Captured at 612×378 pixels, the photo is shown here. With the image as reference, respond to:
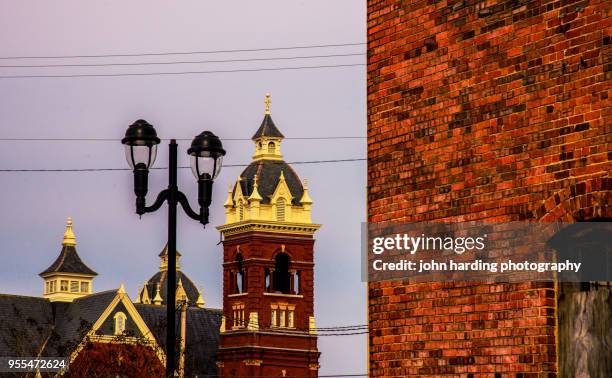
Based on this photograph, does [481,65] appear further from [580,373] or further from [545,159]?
[580,373]

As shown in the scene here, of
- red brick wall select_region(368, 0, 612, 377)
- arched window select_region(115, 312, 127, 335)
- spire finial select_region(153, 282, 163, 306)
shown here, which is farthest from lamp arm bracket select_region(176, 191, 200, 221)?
spire finial select_region(153, 282, 163, 306)

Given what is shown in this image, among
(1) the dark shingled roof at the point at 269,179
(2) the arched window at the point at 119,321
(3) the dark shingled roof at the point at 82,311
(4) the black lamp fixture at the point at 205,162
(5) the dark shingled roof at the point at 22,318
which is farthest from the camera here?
(1) the dark shingled roof at the point at 269,179

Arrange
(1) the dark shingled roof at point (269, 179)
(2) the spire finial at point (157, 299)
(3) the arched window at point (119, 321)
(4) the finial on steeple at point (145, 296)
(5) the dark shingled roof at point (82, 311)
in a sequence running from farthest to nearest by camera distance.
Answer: (4) the finial on steeple at point (145, 296) → (2) the spire finial at point (157, 299) → (1) the dark shingled roof at point (269, 179) → (5) the dark shingled roof at point (82, 311) → (3) the arched window at point (119, 321)

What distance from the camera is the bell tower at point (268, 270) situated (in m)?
93.8

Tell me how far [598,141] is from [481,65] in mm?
1367

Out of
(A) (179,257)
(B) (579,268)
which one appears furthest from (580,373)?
(A) (179,257)

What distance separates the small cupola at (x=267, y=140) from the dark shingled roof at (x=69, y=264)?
1382 centimetres

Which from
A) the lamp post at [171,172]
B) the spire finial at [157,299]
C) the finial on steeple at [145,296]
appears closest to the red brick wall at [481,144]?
the lamp post at [171,172]

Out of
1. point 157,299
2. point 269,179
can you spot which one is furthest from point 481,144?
point 157,299

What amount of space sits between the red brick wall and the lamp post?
9.39 ft

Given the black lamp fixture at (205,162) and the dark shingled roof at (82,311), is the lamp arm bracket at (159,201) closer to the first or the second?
the black lamp fixture at (205,162)

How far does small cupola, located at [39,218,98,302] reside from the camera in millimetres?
97000

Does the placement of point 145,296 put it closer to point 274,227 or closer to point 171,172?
point 274,227

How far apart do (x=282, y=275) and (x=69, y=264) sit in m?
14.5
